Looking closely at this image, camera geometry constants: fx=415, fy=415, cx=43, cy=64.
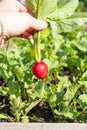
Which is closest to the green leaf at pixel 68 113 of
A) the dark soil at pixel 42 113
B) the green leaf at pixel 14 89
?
the dark soil at pixel 42 113

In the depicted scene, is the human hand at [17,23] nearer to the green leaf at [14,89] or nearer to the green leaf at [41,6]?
the green leaf at [41,6]

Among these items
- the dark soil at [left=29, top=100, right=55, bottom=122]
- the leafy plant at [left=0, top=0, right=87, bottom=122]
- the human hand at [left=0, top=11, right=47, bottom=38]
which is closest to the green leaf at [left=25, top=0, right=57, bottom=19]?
the leafy plant at [left=0, top=0, right=87, bottom=122]

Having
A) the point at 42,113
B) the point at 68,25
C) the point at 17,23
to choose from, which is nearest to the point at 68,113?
the point at 42,113

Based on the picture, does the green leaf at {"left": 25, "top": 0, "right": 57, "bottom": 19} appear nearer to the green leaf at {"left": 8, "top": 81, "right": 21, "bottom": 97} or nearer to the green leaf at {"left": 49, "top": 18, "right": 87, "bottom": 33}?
the green leaf at {"left": 49, "top": 18, "right": 87, "bottom": 33}

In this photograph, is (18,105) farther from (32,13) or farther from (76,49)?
(76,49)

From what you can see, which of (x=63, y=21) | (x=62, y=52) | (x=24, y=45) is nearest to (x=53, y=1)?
(x=63, y=21)

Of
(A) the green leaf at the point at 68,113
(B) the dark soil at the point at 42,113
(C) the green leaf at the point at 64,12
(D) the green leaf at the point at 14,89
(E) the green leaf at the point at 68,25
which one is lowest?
(B) the dark soil at the point at 42,113

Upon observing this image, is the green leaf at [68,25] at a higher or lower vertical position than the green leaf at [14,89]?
higher

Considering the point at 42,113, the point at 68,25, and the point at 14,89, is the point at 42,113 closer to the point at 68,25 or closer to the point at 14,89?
the point at 14,89

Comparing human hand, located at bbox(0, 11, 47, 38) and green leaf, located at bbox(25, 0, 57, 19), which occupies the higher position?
green leaf, located at bbox(25, 0, 57, 19)

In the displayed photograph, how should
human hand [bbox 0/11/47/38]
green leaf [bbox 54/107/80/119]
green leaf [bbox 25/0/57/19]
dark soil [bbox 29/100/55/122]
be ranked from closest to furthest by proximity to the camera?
human hand [bbox 0/11/47/38] < green leaf [bbox 25/0/57/19] < green leaf [bbox 54/107/80/119] < dark soil [bbox 29/100/55/122]

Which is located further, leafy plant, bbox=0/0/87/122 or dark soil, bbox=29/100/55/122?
dark soil, bbox=29/100/55/122
